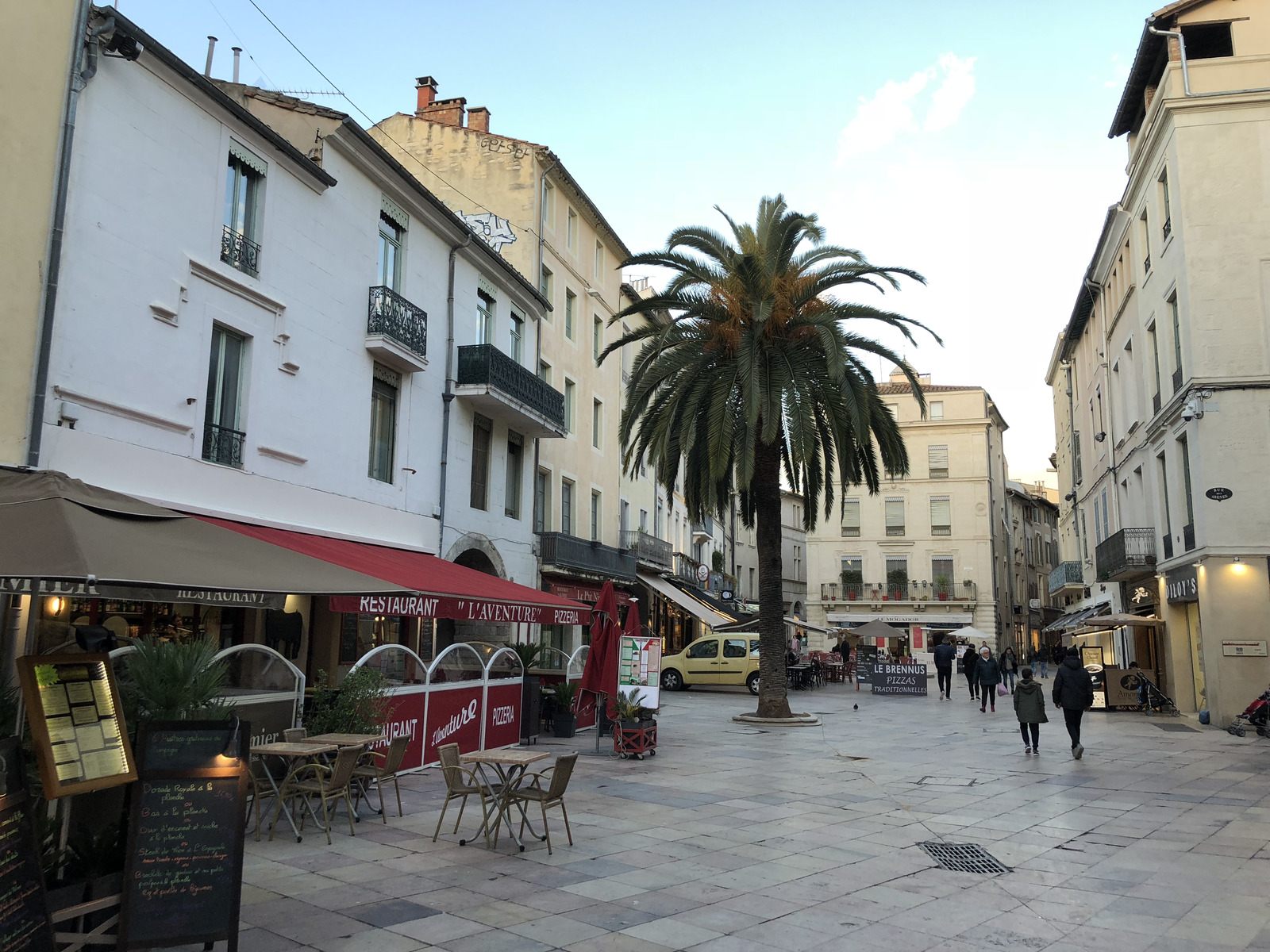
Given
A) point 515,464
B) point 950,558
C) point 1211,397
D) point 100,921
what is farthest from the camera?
point 950,558

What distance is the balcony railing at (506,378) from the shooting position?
1930 cm

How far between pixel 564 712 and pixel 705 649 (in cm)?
1359

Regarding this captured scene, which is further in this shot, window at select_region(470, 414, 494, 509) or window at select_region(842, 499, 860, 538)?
window at select_region(842, 499, 860, 538)

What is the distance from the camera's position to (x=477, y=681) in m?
13.5

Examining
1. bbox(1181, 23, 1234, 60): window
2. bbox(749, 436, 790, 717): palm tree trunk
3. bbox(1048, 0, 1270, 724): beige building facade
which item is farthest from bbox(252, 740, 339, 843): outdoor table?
bbox(1181, 23, 1234, 60): window

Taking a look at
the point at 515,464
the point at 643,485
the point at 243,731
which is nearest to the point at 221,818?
the point at 243,731

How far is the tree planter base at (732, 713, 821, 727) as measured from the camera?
18.7 meters

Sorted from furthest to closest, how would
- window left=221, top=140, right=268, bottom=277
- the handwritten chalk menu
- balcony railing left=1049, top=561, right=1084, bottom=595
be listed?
balcony railing left=1049, top=561, right=1084, bottom=595 < window left=221, top=140, right=268, bottom=277 < the handwritten chalk menu

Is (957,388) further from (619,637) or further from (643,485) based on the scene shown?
(619,637)

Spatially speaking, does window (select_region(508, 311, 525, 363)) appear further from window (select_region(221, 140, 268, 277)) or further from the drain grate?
the drain grate

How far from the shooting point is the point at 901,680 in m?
29.3

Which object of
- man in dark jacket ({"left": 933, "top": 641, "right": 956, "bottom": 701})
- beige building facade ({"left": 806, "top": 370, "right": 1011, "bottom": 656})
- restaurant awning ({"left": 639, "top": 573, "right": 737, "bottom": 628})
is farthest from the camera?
beige building facade ({"left": 806, "top": 370, "right": 1011, "bottom": 656})

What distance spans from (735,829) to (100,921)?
18.2 feet

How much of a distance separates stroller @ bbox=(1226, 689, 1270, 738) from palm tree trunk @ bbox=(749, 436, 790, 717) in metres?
8.41
